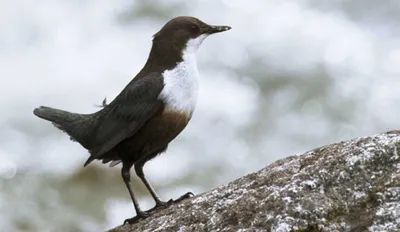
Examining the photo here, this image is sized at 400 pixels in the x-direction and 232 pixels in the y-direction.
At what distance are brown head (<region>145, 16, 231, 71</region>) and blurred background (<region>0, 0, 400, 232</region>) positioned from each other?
12.7 feet

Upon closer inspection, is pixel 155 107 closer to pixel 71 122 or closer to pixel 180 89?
pixel 180 89

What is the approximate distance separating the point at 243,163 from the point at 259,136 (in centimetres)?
56

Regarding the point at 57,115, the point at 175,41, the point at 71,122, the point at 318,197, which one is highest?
the point at 57,115

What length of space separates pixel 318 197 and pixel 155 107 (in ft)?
4.65

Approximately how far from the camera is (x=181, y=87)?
4.02m

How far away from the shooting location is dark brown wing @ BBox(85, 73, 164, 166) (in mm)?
4051

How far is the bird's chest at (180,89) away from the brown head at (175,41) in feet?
0.21

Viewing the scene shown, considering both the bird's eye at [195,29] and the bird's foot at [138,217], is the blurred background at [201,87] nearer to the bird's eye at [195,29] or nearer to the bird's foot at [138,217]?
the bird's eye at [195,29]

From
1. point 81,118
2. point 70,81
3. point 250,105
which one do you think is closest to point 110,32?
point 70,81

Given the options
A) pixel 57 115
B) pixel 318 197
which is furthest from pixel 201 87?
pixel 318 197

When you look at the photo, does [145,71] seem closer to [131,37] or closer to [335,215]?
[335,215]

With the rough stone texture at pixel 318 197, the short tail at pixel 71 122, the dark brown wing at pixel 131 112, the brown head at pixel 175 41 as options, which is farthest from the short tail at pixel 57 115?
the rough stone texture at pixel 318 197

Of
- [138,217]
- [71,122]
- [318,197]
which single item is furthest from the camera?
[71,122]

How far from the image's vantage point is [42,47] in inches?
430
